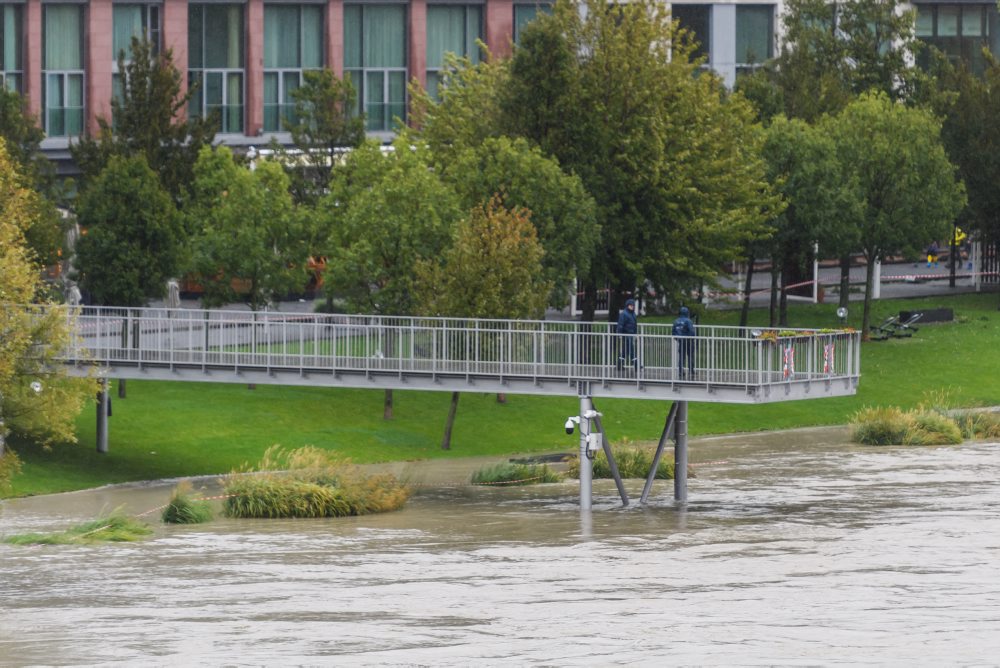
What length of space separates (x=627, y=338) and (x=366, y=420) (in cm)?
1430

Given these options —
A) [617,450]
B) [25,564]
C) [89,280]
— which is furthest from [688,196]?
[25,564]

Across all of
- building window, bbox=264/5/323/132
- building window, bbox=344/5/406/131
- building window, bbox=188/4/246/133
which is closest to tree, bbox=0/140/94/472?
building window, bbox=188/4/246/133

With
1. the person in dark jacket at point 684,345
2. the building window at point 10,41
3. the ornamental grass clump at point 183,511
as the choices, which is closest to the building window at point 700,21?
the building window at point 10,41

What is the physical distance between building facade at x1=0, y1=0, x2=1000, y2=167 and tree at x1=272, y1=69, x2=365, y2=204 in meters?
14.9

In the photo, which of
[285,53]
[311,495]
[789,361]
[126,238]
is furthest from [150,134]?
[789,361]

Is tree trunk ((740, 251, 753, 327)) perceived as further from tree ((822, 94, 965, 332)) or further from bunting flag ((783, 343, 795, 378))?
bunting flag ((783, 343, 795, 378))

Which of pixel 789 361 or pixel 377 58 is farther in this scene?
pixel 377 58

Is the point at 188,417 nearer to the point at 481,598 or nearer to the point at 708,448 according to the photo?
the point at 708,448

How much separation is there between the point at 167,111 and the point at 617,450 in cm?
2177

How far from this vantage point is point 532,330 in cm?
5084

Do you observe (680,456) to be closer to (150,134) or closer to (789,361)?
(789,361)

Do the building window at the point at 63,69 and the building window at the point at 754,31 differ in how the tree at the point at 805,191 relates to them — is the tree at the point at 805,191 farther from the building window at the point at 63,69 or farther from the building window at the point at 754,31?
the building window at the point at 63,69

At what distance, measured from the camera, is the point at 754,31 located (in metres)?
96.9

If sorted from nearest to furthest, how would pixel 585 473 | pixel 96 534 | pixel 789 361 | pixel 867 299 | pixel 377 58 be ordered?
pixel 96 534, pixel 789 361, pixel 585 473, pixel 867 299, pixel 377 58
